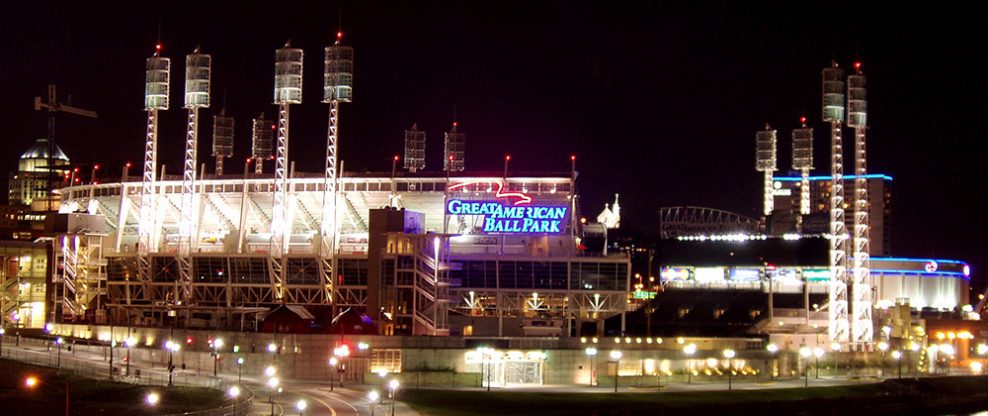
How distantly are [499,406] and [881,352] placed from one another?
176ft

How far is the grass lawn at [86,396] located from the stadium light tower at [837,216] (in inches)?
2762

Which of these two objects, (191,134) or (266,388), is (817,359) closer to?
(266,388)

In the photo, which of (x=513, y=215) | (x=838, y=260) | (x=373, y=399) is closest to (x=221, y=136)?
(x=513, y=215)

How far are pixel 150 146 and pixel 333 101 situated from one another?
75.1 ft

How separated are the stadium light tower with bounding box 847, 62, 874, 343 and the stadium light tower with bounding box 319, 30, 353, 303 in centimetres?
4920

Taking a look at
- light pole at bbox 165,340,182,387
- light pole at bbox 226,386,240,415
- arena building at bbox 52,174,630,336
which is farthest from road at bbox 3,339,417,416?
arena building at bbox 52,174,630,336

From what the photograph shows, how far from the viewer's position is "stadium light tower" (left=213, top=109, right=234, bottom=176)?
143 metres

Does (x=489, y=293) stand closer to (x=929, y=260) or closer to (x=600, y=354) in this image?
(x=600, y=354)

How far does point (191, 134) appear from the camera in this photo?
407 feet

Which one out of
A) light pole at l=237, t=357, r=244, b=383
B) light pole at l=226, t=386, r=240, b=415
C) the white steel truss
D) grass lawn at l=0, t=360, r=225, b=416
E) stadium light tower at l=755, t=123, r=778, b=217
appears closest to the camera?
light pole at l=226, t=386, r=240, b=415

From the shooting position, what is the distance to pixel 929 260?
18375 cm

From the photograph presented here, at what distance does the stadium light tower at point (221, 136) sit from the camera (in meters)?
143

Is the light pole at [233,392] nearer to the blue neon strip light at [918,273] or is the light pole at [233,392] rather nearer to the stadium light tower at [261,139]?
the stadium light tower at [261,139]

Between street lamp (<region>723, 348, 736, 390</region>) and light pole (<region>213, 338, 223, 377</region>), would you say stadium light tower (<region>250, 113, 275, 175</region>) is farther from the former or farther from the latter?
street lamp (<region>723, 348, 736, 390</region>)
